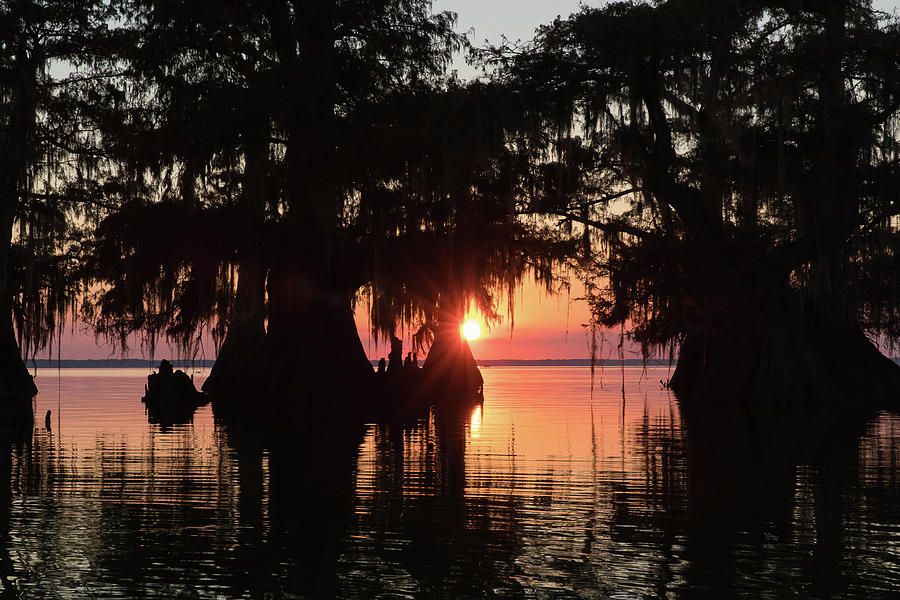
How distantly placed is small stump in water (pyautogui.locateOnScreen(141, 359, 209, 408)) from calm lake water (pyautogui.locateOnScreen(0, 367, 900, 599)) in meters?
15.1

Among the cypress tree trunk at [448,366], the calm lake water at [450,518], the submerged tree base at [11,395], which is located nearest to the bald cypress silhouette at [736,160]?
the cypress tree trunk at [448,366]

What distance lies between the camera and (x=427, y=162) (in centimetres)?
2997

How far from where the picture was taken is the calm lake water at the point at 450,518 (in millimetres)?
8211

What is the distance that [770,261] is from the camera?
34594 millimetres

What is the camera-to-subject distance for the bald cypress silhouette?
2866 cm

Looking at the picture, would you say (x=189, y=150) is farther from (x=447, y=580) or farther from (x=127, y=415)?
(x=447, y=580)

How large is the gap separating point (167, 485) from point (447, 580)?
6.95 metres

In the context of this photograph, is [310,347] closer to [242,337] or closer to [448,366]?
[448,366]

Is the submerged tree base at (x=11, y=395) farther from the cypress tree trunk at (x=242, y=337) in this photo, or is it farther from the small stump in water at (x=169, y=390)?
the cypress tree trunk at (x=242, y=337)

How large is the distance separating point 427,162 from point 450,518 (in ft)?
63.9

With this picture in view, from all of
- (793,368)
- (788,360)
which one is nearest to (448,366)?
(788,360)

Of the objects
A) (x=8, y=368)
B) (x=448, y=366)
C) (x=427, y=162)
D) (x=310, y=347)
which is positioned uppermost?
(x=427, y=162)

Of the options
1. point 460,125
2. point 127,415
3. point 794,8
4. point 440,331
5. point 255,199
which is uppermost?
point 794,8

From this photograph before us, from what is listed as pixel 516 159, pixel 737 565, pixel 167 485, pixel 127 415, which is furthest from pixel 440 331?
pixel 737 565
